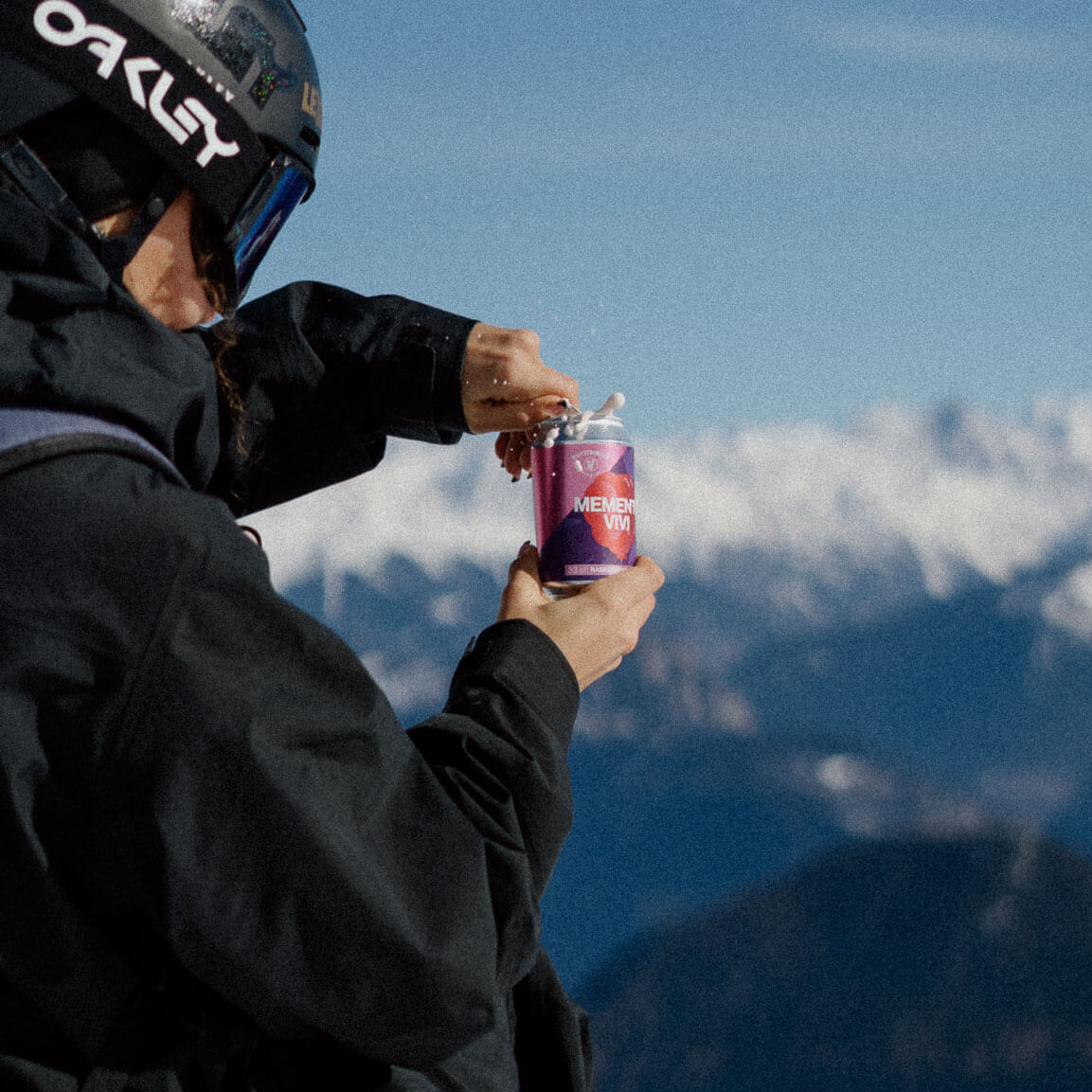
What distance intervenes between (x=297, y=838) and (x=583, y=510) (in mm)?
1174

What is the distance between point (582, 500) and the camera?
2.48m

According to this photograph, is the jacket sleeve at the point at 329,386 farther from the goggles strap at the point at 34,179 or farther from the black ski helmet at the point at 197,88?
the goggles strap at the point at 34,179

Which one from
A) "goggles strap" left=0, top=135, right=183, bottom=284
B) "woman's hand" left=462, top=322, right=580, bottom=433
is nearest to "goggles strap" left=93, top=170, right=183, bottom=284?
"goggles strap" left=0, top=135, right=183, bottom=284

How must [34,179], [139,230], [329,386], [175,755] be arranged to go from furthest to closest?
[329,386]
[139,230]
[34,179]
[175,755]

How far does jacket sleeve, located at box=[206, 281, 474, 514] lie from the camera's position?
2.92 metres

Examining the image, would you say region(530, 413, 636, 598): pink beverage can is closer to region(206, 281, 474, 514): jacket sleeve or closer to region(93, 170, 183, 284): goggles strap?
region(206, 281, 474, 514): jacket sleeve

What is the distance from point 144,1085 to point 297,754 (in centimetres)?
50

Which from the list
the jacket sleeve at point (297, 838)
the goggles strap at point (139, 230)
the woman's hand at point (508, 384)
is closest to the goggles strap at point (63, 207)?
the goggles strap at point (139, 230)

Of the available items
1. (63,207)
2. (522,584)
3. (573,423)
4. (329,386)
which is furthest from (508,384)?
(63,207)

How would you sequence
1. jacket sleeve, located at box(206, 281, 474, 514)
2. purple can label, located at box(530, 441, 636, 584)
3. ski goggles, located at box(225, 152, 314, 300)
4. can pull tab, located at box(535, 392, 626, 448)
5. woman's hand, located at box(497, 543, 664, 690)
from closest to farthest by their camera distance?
woman's hand, located at box(497, 543, 664, 690)
ski goggles, located at box(225, 152, 314, 300)
purple can label, located at box(530, 441, 636, 584)
can pull tab, located at box(535, 392, 626, 448)
jacket sleeve, located at box(206, 281, 474, 514)

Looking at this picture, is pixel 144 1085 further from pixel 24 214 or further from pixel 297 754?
pixel 24 214

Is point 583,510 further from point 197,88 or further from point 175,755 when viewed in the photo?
point 175,755

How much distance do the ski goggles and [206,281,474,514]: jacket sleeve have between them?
594 millimetres

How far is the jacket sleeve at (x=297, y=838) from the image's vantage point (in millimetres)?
1390
